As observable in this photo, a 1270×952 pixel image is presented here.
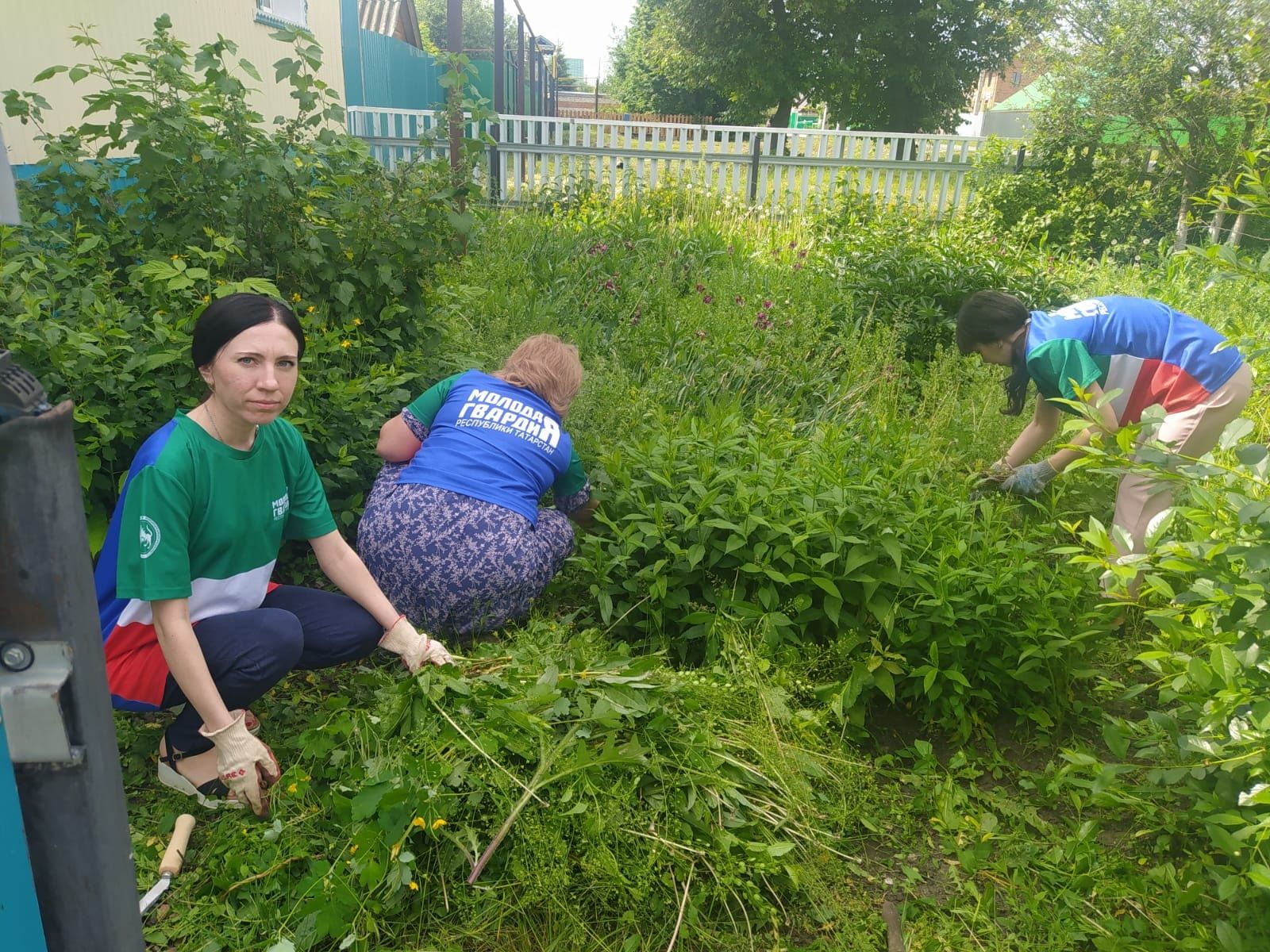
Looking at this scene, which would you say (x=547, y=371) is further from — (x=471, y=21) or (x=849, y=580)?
(x=471, y=21)

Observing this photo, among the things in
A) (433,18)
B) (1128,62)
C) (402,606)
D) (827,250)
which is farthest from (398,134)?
(433,18)

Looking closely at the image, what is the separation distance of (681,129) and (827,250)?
7.40m

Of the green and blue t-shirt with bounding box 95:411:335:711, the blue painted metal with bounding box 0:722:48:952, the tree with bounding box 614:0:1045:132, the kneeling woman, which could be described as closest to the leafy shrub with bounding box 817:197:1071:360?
the kneeling woman

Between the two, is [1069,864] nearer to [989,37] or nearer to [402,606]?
[402,606]

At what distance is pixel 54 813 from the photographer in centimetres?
100

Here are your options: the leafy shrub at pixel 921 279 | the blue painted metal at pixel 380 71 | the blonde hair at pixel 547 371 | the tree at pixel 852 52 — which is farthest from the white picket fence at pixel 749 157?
the tree at pixel 852 52

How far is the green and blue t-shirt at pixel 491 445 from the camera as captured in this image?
303 centimetres

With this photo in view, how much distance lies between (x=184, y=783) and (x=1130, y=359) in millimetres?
3599

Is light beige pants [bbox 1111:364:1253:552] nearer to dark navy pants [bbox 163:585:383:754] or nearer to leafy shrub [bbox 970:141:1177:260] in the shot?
dark navy pants [bbox 163:585:383:754]

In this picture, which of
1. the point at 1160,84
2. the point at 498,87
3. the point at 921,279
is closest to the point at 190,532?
the point at 921,279

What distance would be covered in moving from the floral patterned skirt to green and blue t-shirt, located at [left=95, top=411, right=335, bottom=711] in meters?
0.41

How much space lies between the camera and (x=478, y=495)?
9.81 ft

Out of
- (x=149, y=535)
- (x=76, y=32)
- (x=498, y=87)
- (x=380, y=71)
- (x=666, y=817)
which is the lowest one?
(x=666, y=817)

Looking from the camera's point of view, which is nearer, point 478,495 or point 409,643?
point 409,643
